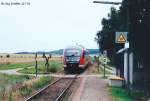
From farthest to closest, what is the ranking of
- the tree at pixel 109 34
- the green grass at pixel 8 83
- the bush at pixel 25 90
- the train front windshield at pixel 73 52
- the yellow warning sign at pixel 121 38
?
the tree at pixel 109 34, the train front windshield at pixel 73 52, the green grass at pixel 8 83, the bush at pixel 25 90, the yellow warning sign at pixel 121 38

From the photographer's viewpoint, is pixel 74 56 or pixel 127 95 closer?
pixel 127 95

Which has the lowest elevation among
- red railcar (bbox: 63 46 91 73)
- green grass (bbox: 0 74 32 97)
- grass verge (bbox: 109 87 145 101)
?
grass verge (bbox: 109 87 145 101)

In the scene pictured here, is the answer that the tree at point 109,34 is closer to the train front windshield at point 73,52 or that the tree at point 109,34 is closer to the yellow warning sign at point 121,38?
the train front windshield at point 73,52

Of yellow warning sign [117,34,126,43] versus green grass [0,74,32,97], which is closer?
yellow warning sign [117,34,126,43]

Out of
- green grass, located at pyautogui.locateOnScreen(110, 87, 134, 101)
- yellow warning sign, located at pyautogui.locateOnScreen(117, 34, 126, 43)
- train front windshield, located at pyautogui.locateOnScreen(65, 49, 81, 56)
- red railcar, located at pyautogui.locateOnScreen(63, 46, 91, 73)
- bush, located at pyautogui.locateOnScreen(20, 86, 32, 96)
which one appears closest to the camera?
green grass, located at pyautogui.locateOnScreen(110, 87, 134, 101)

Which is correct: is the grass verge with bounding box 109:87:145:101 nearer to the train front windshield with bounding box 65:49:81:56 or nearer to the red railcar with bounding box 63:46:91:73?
the train front windshield with bounding box 65:49:81:56

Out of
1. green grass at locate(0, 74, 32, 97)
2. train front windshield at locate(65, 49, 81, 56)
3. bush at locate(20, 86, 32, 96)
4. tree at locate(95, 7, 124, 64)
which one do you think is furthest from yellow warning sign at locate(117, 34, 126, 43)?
tree at locate(95, 7, 124, 64)

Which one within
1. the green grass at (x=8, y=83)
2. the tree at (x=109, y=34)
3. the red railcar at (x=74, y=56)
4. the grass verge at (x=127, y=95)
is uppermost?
the tree at (x=109, y=34)

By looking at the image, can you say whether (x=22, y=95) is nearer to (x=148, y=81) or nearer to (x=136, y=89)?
(x=136, y=89)

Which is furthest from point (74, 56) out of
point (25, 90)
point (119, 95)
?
point (119, 95)

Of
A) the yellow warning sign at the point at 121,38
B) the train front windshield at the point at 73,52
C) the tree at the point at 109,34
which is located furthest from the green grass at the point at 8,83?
the tree at the point at 109,34

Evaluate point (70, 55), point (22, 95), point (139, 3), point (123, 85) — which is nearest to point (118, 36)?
point (139, 3)

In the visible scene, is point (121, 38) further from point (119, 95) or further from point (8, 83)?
point (8, 83)

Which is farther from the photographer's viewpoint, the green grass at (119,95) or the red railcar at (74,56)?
the red railcar at (74,56)
